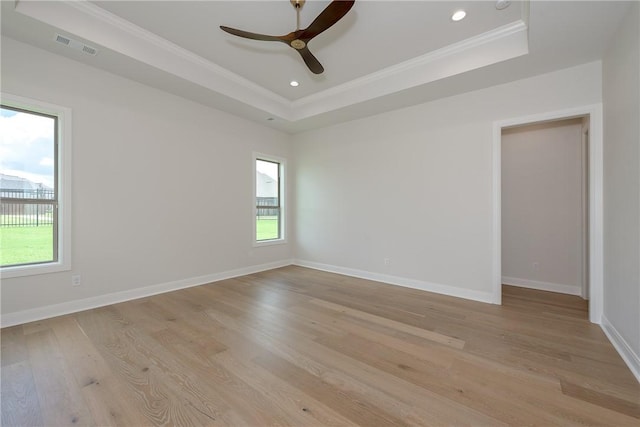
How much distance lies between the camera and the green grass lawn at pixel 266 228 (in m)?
5.14

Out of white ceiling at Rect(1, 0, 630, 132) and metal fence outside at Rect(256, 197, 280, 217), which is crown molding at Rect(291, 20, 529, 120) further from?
metal fence outside at Rect(256, 197, 280, 217)

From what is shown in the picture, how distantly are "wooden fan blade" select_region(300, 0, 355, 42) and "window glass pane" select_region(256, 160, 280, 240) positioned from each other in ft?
10.2

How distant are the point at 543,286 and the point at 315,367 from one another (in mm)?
3896

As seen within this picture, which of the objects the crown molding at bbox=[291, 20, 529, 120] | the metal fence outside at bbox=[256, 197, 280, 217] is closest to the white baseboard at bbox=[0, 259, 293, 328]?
the metal fence outside at bbox=[256, 197, 280, 217]

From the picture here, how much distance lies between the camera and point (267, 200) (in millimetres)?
5402

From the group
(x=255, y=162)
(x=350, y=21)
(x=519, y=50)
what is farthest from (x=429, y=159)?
(x=255, y=162)

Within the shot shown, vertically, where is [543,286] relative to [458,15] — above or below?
below

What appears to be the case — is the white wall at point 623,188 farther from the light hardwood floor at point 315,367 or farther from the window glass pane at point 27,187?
the window glass pane at point 27,187

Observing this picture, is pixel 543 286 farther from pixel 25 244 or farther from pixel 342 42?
pixel 25 244

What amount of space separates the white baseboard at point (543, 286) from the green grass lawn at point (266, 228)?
4207mm

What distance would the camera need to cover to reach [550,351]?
85.9 inches

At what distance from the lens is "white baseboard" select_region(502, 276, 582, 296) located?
3.68 meters

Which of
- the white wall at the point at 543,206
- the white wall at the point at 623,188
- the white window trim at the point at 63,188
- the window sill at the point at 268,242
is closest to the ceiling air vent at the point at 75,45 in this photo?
the white window trim at the point at 63,188

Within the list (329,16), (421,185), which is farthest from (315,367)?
(421,185)
